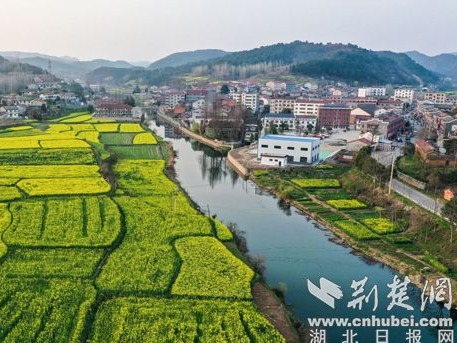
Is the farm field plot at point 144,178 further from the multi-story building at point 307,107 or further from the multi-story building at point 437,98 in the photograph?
the multi-story building at point 437,98

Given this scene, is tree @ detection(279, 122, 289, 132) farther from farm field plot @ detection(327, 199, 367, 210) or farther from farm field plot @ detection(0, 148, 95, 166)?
farm field plot @ detection(327, 199, 367, 210)

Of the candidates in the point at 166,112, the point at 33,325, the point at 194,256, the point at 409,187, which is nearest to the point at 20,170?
the point at 194,256

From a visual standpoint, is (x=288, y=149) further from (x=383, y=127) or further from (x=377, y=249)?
(x=377, y=249)

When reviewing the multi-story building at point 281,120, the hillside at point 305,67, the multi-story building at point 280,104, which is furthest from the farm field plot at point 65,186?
the hillside at point 305,67

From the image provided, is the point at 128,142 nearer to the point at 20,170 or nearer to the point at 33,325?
the point at 20,170

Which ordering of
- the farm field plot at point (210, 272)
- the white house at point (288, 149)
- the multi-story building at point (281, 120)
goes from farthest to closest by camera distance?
1. the multi-story building at point (281, 120)
2. the white house at point (288, 149)
3. the farm field plot at point (210, 272)

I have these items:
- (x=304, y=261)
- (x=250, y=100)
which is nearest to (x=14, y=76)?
(x=250, y=100)
